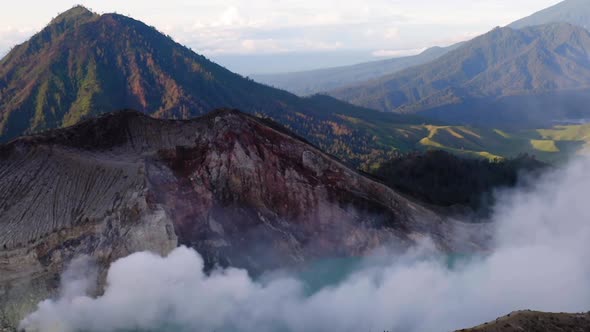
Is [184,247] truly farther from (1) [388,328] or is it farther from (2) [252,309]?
(1) [388,328]

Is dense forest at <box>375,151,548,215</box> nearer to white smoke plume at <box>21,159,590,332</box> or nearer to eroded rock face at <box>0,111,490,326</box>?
eroded rock face at <box>0,111,490,326</box>

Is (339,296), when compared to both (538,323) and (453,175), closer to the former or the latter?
(538,323)

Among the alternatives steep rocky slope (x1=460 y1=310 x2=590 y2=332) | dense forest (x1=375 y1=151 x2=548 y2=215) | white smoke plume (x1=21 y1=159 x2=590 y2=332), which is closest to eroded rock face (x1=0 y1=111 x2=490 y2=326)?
white smoke plume (x1=21 y1=159 x2=590 y2=332)

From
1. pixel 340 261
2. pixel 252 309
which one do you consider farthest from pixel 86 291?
pixel 340 261

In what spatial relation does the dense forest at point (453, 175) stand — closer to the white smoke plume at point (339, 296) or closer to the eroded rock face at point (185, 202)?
the eroded rock face at point (185, 202)

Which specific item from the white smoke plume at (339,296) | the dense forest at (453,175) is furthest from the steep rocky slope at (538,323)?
the dense forest at (453,175)
